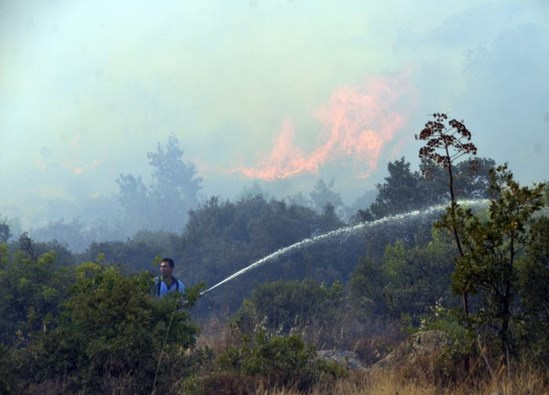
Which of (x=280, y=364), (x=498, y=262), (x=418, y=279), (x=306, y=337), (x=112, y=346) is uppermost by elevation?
(x=498, y=262)

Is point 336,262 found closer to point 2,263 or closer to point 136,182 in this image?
point 2,263

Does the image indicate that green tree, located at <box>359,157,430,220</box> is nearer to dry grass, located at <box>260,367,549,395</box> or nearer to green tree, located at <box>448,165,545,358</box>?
green tree, located at <box>448,165,545,358</box>

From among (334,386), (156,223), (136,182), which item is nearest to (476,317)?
(334,386)

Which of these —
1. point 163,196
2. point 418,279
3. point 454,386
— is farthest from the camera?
point 163,196

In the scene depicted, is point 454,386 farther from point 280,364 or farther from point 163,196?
point 163,196

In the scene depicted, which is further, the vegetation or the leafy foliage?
the leafy foliage

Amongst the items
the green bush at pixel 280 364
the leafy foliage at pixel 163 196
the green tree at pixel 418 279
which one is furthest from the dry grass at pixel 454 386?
the leafy foliage at pixel 163 196

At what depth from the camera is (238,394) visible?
6.29m

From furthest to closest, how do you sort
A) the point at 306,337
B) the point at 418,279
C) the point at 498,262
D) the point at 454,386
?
the point at 418,279 < the point at 306,337 < the point at 498,262 < the point at 454,386

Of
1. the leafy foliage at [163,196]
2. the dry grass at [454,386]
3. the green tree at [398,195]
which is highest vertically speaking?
the leafy foliage at [163,196]

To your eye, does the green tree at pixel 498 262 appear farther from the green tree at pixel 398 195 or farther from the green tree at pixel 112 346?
the green tree at pixel 398 195

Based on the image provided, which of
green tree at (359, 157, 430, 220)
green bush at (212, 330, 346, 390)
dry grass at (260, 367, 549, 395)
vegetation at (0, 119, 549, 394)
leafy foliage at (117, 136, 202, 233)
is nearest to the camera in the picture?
dry grass at (260, 367, 549, 395)

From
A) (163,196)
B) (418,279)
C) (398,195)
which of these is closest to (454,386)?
(418,279)

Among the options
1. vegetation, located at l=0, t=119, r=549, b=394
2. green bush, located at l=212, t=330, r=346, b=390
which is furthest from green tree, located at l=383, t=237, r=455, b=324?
green bush, located at l=212, t=330, r=346, b=390
